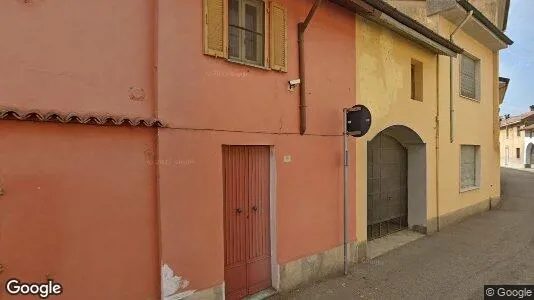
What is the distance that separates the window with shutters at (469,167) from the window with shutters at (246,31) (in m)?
9.31

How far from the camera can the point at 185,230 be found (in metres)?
4.31

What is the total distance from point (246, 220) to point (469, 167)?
10.3 meters

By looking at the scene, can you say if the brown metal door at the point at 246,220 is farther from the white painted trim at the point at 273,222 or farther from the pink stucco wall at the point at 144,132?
the pink stucco wall at the point at 144,132

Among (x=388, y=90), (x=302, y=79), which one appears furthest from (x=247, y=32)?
(x=388, y=90)

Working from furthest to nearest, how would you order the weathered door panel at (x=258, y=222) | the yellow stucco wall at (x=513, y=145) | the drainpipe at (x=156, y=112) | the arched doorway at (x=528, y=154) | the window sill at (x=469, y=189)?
the yellow stucco wall at (x=513, y=145)
the arched doorway at (x=528, y=154)
the window sill at (x=469, y=189)
the weathered door panel at (x=258, y=222)
the drainpipe at (x=156, y=112)

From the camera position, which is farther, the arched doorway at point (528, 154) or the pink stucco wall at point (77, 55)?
the arched doorway at point (528, 154)

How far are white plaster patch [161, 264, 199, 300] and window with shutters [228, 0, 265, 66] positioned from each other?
3040mm

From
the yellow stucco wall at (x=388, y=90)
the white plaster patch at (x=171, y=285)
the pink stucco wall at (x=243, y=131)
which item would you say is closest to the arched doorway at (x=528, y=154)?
the yellow stucco wall at (x=388, y=90)

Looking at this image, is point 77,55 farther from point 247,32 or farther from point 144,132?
point 247,32

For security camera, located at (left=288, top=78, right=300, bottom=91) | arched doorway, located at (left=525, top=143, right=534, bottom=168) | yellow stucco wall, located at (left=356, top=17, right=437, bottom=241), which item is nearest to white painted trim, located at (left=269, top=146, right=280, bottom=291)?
security camera, located at (left=288, top=78, right=300, bottom=91)

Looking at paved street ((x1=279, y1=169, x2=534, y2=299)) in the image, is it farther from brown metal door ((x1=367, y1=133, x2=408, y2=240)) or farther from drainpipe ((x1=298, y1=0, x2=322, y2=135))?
drainpipe ((x1=298, y1=0, x2=322, y2=135))

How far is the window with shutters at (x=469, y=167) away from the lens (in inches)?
456

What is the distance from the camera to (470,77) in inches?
476

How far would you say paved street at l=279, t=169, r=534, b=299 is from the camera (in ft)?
18.6
